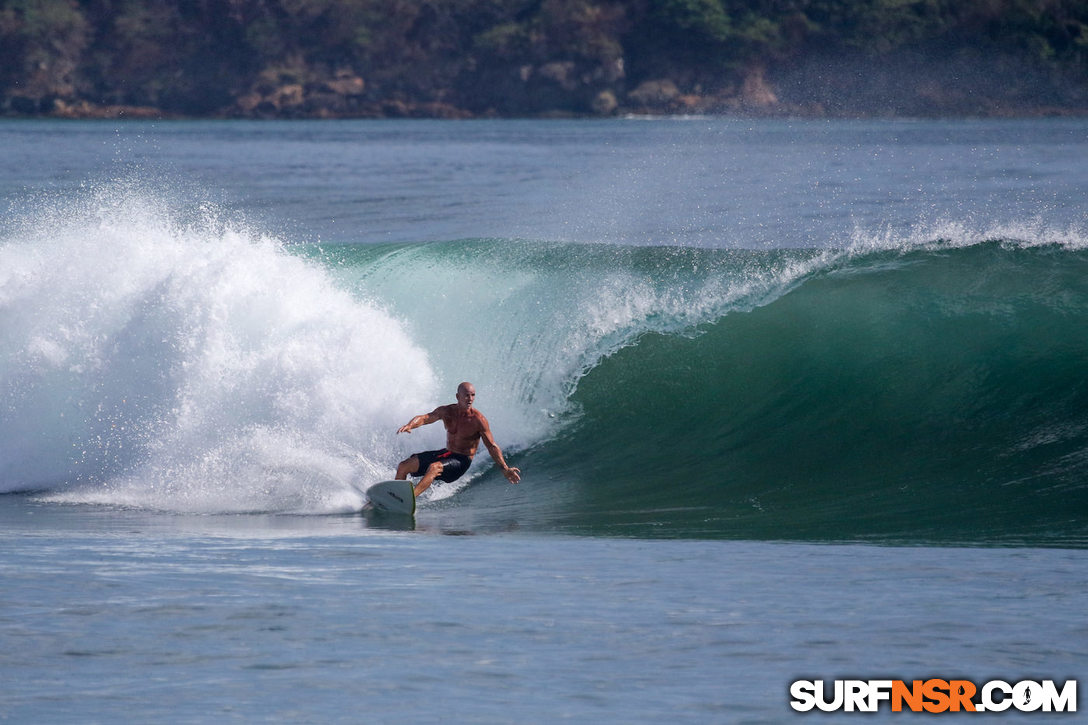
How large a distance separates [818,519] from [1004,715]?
3870mm

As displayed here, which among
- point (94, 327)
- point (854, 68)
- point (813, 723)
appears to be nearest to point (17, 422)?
point (94, 327)

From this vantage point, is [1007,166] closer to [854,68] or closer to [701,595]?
[701,595]

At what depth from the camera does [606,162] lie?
49.2 meters

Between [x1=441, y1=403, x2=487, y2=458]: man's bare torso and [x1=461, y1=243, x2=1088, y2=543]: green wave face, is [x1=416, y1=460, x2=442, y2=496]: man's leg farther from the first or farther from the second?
[x1=461, y1=243, x2=1088, y2=543]: green wave face

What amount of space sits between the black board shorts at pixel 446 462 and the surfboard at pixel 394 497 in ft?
1.35

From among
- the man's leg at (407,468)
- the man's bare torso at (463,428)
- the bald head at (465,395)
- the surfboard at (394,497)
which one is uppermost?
the bald head at (465,395)

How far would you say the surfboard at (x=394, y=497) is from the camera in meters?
9.88

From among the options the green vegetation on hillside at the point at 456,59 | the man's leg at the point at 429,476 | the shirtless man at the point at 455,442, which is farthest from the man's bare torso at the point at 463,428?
the green vegetation on hillside at the point at 456,59

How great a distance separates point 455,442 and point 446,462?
185mm

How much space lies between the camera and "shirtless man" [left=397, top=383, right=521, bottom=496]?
10.4 meters

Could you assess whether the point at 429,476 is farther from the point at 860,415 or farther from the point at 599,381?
the point at 860,415

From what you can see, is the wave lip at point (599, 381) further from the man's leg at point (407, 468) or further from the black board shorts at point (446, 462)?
the man's leg at point (407, 468)

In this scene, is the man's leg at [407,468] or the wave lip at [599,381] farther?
the wave lip at [599,381]

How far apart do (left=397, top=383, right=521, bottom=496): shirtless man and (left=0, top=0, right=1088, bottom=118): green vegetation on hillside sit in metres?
97.6
